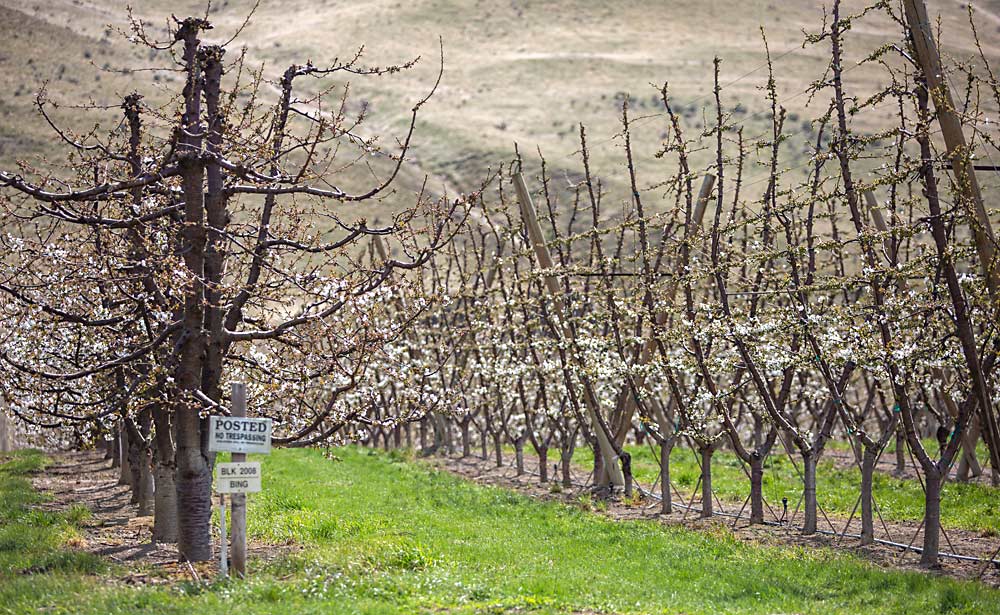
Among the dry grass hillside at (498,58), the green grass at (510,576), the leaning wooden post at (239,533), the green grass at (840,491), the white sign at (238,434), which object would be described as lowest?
the green grass at (840,491)

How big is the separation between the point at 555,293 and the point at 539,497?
12.9ft

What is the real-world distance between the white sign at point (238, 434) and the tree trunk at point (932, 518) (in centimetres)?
758

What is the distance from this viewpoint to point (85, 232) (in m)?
16.9

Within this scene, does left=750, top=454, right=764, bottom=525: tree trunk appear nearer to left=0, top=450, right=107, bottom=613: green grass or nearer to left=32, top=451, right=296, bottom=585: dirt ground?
left=32, top=451, right=296, bottom=585: dirt ground

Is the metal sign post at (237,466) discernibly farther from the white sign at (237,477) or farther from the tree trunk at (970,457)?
the tree trunk at (970,457)

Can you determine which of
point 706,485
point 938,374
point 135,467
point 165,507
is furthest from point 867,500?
point 135,467

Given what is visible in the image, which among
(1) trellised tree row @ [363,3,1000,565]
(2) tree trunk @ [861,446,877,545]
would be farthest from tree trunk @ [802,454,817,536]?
(2) tree trunk @ [861,446,877,545]

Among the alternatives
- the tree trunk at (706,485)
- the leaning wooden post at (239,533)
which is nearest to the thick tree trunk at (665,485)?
the tree trunk at (706,485)

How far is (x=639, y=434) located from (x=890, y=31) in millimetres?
105973

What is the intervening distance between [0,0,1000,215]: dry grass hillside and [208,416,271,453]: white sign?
57619mm

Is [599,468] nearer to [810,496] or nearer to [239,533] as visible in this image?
[810,496]

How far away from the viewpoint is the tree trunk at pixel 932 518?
11.4 meters

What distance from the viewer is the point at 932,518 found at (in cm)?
1155

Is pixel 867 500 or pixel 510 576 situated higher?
pixel 867 500
